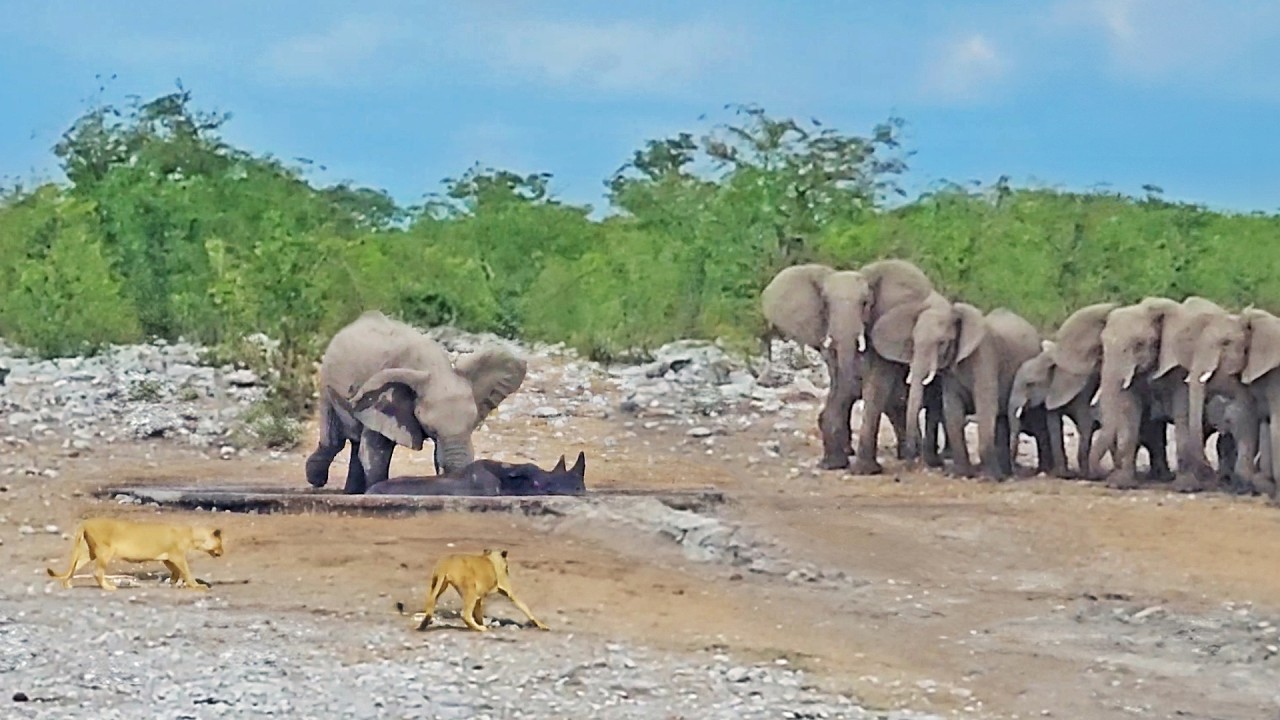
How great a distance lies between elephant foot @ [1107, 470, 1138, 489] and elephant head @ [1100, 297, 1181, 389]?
2.32ft

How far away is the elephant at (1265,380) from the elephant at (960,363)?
221 cm

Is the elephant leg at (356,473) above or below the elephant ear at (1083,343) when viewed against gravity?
below

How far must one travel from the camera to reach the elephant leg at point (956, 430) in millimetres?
18453

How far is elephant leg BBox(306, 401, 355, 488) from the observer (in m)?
16.0

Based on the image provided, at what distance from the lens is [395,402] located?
49.6 ft

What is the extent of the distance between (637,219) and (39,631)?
3021 cm

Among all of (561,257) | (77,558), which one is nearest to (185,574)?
(77,558)

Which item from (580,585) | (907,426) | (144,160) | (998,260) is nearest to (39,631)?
(580,585)

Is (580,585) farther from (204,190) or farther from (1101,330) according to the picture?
(204,190)

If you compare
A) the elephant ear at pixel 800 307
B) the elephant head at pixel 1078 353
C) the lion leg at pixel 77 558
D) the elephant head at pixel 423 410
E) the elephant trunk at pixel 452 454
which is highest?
the elephant ear at pixel 800 307

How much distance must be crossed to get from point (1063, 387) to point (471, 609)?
30.3 feet

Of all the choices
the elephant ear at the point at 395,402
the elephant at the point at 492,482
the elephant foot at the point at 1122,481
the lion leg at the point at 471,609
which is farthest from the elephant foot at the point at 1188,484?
the lion leg at the point at 471,609

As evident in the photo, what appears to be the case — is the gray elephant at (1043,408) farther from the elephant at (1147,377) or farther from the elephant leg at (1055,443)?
the elephant at (1147,377)

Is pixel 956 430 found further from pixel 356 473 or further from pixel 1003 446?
pixel 356 473
